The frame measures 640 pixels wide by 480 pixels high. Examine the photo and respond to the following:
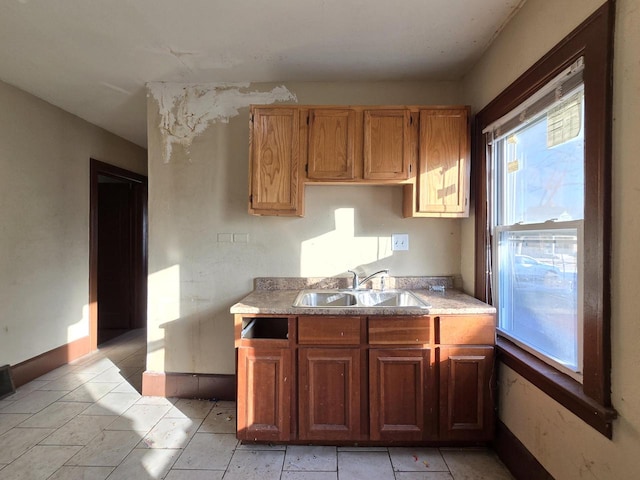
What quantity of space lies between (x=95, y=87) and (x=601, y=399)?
3597 millimetres

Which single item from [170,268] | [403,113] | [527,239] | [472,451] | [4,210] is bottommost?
[472,451]

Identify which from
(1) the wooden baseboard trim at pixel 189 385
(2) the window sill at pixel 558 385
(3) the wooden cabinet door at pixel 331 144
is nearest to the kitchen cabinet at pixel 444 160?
(3) the wooden cabinet door at pixel 331 144

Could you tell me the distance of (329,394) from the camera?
1752mm

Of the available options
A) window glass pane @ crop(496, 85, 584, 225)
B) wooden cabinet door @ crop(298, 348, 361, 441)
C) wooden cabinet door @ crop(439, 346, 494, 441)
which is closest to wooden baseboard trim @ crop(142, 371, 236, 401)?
wooden cabinet door @ crop(298, 348, 361, 441)

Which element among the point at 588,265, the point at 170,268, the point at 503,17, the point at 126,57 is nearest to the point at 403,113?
the point at 503,17

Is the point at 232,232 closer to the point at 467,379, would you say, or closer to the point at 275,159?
the point at 275,159

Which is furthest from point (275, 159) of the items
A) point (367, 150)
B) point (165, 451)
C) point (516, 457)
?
point (516, 457)

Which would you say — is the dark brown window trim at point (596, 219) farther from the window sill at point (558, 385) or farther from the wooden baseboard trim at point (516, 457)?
the wooden baseboard trim at point (516, 457)

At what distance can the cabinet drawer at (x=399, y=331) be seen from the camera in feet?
5.71

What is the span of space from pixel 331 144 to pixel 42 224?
8.83 feet

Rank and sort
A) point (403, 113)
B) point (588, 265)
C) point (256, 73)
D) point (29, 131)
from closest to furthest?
point (588, 265) < point (403, 113) < point (256, 73) < point (29, 131)

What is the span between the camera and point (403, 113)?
2023mm

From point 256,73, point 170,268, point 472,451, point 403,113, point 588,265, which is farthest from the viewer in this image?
point 170,268

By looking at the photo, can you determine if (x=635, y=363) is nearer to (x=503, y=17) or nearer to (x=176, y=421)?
(x=503, y=17)
